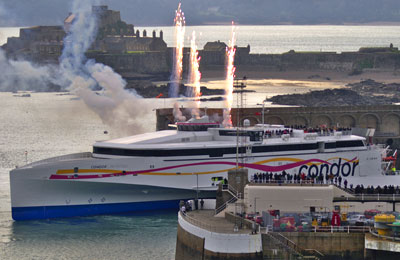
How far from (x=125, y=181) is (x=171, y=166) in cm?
254

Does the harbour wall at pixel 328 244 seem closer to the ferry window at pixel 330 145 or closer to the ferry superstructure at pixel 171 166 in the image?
the ferry superstructure at pixel 171 166

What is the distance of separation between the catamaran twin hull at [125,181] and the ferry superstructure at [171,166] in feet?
0.17

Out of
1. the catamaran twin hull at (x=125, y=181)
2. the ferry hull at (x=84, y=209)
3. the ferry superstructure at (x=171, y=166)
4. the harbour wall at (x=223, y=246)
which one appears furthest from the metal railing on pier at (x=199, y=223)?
the ferry hull at (x=84, y=209)

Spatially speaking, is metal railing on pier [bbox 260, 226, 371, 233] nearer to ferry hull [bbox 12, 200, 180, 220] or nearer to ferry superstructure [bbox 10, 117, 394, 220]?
ferry superstructure [bbox 10, 117, 394, 220]

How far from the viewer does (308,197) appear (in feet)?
128

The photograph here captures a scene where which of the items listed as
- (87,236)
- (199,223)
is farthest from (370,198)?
(87,236)

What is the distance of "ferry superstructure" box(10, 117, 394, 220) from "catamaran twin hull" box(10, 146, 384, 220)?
5cm

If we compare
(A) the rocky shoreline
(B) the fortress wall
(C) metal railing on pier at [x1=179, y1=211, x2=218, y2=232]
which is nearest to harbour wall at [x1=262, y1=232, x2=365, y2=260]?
(C) metal railing on pier at [x1=179, y1=211, x2=218, y2=232]

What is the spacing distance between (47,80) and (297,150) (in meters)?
113

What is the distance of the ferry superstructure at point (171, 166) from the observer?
5700 cm

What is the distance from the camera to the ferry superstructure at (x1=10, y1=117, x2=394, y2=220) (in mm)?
57000

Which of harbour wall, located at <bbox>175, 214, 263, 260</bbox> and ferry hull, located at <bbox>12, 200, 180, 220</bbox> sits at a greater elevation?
harbour wall, located at <bbox>175, 214, 263, 260</bbox>

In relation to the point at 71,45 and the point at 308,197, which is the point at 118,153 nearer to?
the point at 308,197

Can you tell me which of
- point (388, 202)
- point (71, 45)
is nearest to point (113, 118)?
point (388, 202)
